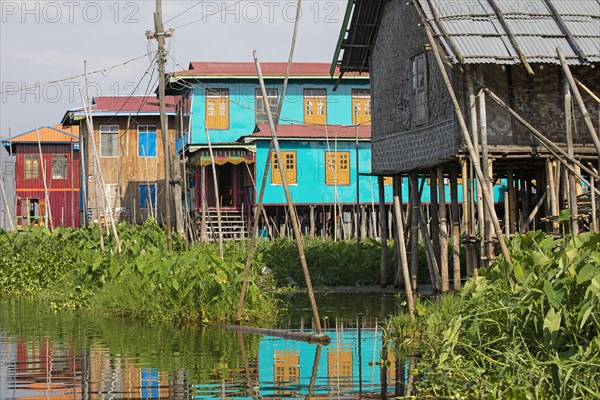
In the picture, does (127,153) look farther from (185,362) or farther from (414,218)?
(185,362)

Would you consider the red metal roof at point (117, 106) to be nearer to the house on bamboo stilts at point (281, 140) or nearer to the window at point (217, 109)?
the house on bamboo stilts at point (281, 140)

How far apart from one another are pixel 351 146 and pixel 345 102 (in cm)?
334

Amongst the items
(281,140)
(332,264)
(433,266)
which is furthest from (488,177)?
(281,140)

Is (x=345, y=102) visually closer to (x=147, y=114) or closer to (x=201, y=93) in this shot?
(x=201, y=93)

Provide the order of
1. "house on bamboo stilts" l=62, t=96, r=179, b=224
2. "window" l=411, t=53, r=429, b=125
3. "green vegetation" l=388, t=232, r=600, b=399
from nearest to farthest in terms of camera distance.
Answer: "green vegetation" l=388, t=232, r=600, b=399, "window" l=411, t=53, r=429, b=125, "house on bamboo stilts" l=62, t=96, r=179, b=224

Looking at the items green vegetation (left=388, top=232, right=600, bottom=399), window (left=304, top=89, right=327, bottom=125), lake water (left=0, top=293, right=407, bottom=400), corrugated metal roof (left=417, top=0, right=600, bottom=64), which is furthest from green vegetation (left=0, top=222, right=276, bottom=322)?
window (left=304, top=89, right=327, bottom=125)

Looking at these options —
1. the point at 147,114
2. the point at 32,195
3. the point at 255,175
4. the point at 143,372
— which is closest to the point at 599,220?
the point at 143,372

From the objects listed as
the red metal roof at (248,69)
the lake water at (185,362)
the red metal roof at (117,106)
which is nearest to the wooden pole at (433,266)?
the lake water at (185,362)

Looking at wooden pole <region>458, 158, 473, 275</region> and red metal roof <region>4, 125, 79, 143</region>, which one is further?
red metal roof <region>4, 125, 79, 143</region>

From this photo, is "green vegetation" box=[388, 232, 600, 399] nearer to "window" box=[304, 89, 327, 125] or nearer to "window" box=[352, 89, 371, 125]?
"window" box=[304, 89, 327, 125]

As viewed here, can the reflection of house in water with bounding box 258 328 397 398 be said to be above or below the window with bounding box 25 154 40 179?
below

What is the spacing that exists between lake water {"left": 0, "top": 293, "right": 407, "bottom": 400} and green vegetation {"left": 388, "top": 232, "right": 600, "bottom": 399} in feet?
2.79

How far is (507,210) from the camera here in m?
21.4

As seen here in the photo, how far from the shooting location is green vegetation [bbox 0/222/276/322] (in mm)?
18734
